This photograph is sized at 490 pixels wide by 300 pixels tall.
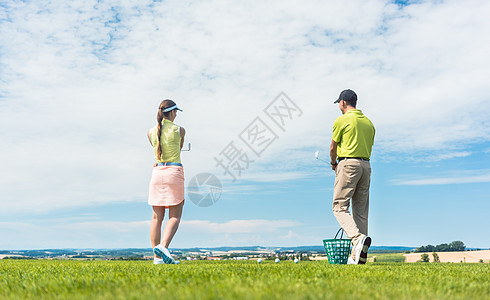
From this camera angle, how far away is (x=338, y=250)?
658cm

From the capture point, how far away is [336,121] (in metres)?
7.09

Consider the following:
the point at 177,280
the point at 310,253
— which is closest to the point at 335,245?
the point at 310,253

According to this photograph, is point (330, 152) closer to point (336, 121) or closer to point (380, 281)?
point (336, 121)

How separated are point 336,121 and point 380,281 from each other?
369 centimetres

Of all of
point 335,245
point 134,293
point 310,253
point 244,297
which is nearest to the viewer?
point 244,297

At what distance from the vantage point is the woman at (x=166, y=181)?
677cm

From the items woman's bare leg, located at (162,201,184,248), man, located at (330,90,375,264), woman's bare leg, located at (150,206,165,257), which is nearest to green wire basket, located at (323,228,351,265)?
man, located at (330,90,375,264)

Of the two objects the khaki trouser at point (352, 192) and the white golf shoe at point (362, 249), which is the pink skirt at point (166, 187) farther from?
the white golf shoe at point (362, 249)

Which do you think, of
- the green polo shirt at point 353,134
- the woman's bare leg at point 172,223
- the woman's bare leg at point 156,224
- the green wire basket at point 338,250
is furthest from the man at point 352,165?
the woman's bare leg at point 156,224

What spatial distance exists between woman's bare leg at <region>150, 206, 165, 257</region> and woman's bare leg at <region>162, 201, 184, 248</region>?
0.58 feet

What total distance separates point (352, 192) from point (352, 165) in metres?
0.45

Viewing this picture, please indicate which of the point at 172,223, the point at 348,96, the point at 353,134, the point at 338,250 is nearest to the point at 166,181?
the point at 172,223

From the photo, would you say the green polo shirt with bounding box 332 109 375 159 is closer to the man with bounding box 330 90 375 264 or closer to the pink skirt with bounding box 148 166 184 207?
the man with bounding box 330 90 375 264

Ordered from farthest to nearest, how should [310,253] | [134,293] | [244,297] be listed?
1. [310,253]
2. [134,293]
3. [244,297]
